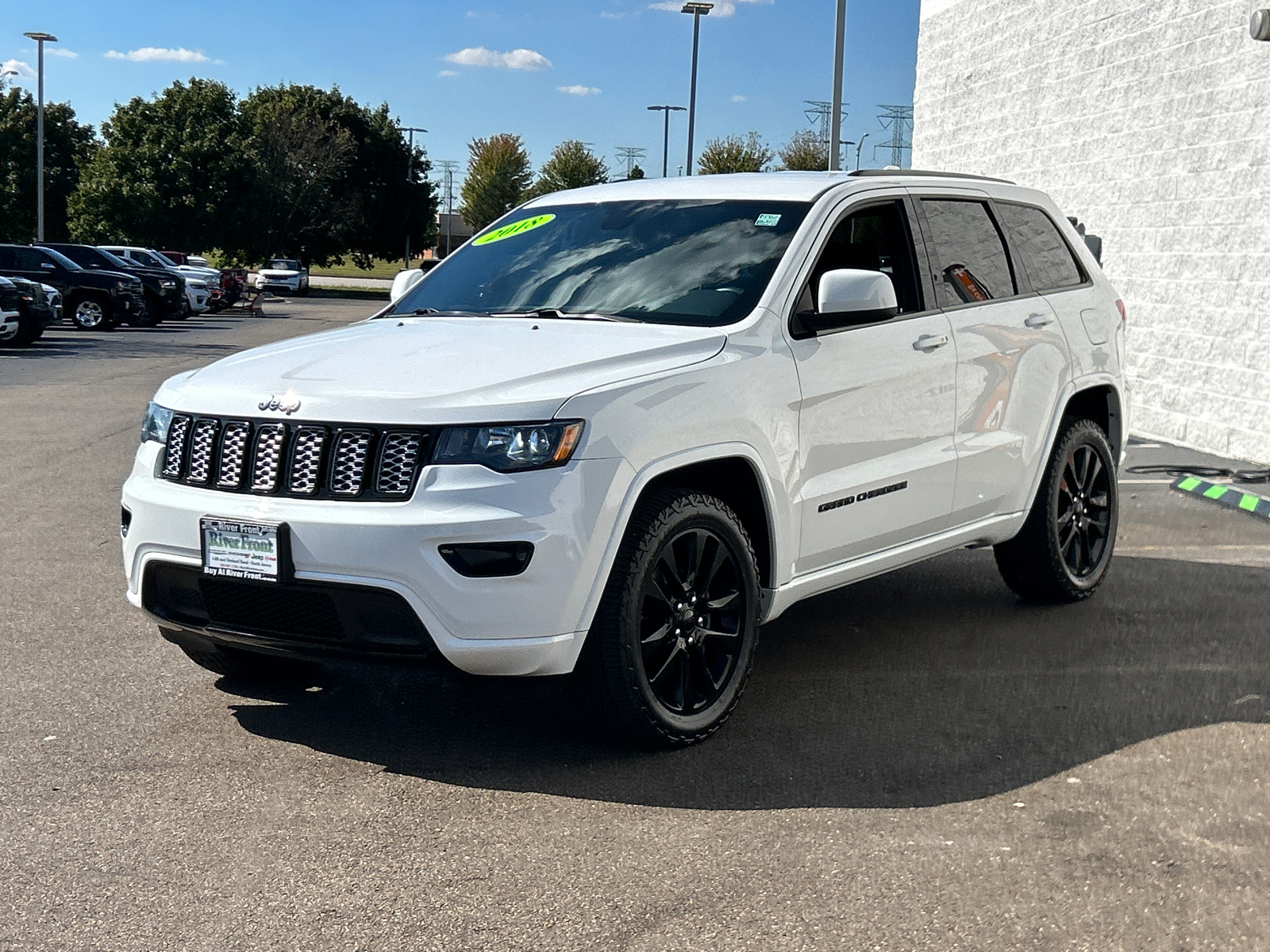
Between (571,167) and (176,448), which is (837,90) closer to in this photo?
(176,448)

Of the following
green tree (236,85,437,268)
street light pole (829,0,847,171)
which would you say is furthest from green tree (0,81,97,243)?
street light pole (829,0,847,171)

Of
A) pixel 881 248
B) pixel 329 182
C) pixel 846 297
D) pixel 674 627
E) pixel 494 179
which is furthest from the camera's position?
pixel 494 179

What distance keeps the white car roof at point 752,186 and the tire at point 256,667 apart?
219 cm

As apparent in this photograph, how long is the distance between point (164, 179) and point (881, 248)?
57379 millimetres

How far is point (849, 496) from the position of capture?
523 centimetres

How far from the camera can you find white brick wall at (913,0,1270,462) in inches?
464

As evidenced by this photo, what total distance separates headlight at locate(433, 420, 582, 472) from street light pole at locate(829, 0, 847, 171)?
582 inches

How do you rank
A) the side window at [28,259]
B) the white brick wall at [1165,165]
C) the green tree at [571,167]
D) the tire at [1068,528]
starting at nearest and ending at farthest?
the tire at [1068,528] → the white brick wall at [1165,165] → the side window at [28,259] → the green tree at [571,167]

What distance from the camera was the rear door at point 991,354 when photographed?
591 centimetres

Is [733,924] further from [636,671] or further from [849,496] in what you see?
[849,496]

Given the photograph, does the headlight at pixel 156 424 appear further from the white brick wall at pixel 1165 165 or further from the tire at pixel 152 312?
the tire at pixel 152 312

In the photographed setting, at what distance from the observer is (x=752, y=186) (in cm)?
579

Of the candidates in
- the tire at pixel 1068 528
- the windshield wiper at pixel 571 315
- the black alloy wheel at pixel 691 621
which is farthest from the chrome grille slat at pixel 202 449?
the tire at pixel 1068 528

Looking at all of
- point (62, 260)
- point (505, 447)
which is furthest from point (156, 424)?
point (62, 260)
